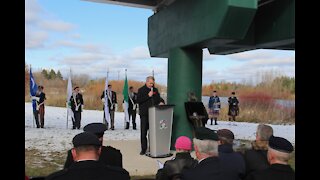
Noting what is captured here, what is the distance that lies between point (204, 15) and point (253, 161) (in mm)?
3592

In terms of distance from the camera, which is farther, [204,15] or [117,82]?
[117,82]

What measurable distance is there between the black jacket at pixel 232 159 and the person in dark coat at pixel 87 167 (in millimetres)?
1030

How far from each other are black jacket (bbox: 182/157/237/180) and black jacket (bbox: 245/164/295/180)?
175mm

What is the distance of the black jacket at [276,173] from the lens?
189cm

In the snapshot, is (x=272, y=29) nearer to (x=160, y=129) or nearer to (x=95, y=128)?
(x=160, y=129)

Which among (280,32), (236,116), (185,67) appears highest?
(280,32)

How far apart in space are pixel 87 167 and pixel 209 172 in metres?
0.75

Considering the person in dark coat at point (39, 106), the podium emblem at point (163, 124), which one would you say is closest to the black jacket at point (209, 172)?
the podium emblem at point (163, 124)

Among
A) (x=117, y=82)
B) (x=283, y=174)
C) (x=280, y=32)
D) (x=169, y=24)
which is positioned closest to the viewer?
Answer: (x=283, y=174)

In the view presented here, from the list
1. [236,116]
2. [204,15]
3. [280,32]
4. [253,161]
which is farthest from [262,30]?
[236,116]

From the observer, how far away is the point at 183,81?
6465mm
